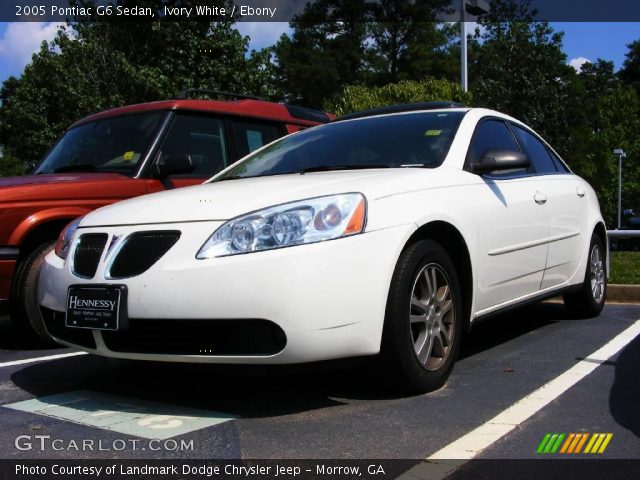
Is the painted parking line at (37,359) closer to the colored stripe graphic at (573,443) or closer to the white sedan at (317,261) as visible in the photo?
the white sedan at (317,261)

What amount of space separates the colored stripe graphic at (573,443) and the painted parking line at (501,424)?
0.58 feet

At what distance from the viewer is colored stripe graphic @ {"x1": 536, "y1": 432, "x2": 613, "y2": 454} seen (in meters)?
2.75

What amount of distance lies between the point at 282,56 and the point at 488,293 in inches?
1725

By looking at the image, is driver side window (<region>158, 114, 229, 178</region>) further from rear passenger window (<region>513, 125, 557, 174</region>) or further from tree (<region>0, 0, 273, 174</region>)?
tree (<region>0, 0, 273, 174</region>)

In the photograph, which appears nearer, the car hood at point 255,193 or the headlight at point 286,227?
the headlight at point 286,227

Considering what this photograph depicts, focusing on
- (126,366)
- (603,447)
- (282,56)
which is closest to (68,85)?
(126,366)

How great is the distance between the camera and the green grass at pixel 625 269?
7.53 metres

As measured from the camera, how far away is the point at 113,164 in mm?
5734

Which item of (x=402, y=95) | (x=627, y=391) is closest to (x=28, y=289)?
(x=627, y=391)

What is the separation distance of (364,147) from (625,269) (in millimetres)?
5529

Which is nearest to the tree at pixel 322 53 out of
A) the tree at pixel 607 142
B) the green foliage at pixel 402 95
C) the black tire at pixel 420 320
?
the tree at pixel 607 142

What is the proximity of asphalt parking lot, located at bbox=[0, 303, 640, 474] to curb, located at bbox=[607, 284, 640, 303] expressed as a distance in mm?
2571

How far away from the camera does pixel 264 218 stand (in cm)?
313

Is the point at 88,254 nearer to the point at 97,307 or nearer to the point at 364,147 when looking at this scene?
the point at 97,307
